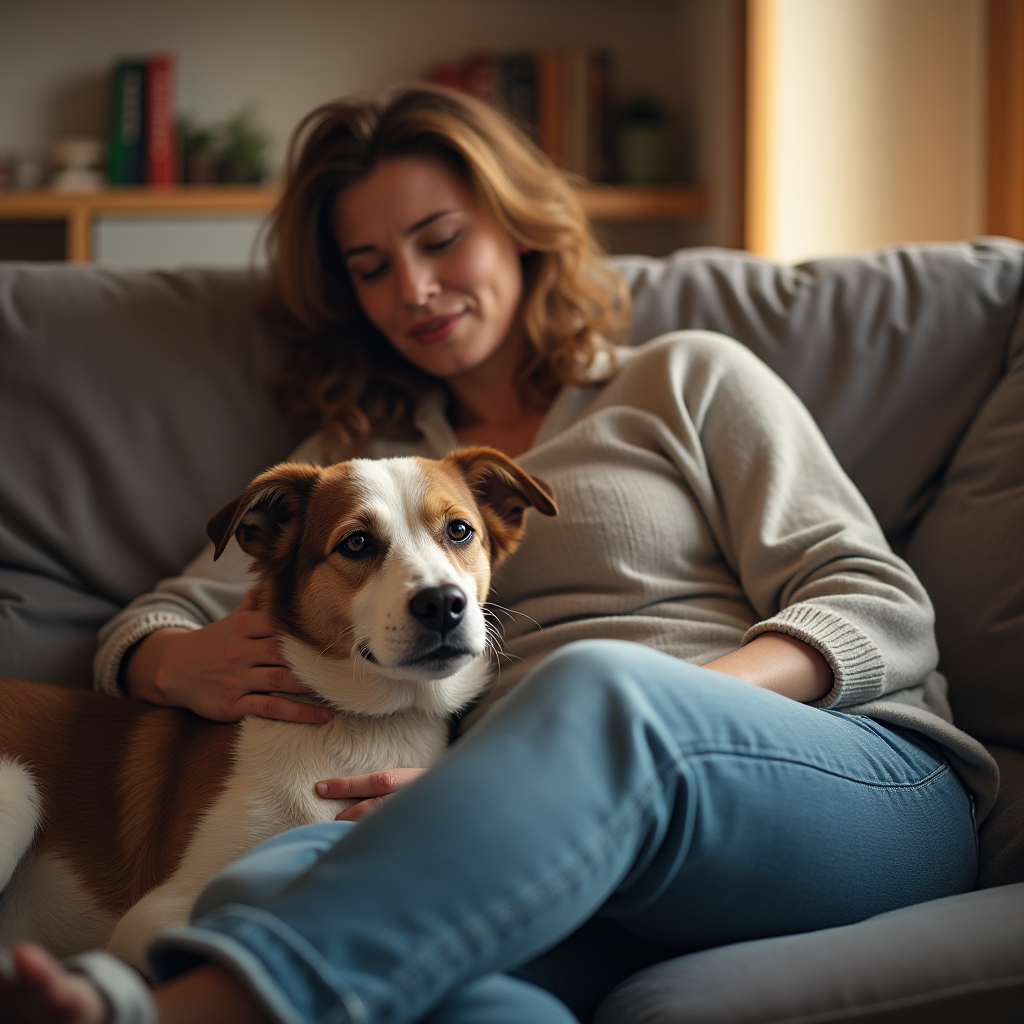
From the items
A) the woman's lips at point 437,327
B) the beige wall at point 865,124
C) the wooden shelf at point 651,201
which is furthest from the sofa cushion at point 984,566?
the wooden shelf at point 651,201

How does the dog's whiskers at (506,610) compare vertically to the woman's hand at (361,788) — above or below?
above

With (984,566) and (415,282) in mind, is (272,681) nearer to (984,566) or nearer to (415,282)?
(415,282)

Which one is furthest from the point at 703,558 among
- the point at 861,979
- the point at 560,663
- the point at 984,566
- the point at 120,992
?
the point at 120,992

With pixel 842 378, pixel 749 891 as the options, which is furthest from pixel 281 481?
pixel 842 378

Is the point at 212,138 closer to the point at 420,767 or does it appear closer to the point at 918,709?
the point at 420,767

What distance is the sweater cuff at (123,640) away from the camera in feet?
4.99

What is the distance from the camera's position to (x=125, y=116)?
396 centimetres

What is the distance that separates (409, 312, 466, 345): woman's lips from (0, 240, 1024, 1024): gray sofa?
0.33 metres

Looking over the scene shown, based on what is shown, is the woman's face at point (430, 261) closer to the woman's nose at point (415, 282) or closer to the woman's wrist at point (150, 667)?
the woman's nose at point (415, 282)

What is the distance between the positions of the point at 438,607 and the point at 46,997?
0.60 m

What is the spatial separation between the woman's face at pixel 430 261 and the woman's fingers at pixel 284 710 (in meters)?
0.70

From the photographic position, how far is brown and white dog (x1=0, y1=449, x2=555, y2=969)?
4.05 feet

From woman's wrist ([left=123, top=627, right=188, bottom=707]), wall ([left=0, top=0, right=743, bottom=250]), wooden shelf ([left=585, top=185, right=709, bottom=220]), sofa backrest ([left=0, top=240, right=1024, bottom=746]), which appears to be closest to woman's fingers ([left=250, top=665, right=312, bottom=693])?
woman's wrist ([left=123, top=627, right=188, bottom=707])

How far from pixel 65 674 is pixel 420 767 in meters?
0.67
